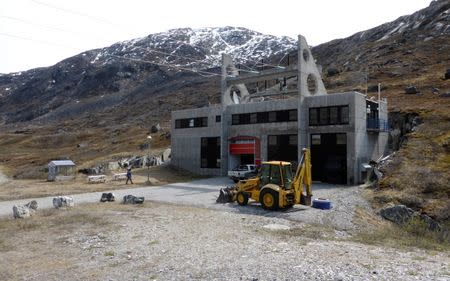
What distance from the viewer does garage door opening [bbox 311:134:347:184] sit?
1594 inches

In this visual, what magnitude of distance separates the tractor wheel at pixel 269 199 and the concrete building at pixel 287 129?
60.5ft

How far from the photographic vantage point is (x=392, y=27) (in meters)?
155

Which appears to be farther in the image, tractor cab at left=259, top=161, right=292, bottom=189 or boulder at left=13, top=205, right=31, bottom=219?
tractor cab at left=259, top=161, right=292, bottom=189

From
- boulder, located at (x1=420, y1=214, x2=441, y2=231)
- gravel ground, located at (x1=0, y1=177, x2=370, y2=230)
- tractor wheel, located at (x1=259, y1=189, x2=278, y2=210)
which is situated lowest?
boulder, located at (x1=420, y1=214, x2=441, y2=231)

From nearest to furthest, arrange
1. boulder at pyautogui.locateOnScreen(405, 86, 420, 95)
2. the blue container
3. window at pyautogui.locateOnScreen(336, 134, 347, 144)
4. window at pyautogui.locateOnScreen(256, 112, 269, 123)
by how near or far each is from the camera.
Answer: the blue container < window at pyautogui.locateOnScreen(336, 134, 347, 144) < window at pyautogui.locateOnScreen(256, 112, 269, 123) < boulder at pyautogui.locateOnScreen(405, 86, 420, 95)

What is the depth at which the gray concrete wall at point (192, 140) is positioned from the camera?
170 feet

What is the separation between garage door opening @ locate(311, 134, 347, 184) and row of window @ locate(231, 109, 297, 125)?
339 cm

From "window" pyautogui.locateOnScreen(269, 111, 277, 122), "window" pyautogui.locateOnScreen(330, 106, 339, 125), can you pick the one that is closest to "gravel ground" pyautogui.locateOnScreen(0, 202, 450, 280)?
"window" pyautogui.locateOnScreen(330, 106, 339, 125)

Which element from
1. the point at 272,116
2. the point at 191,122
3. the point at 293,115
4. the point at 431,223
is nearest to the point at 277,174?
the point at 431,223

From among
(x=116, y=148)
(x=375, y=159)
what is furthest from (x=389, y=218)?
(x=116, y=148)

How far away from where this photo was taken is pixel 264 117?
4669 centimetres

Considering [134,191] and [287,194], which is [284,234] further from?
[134,191]

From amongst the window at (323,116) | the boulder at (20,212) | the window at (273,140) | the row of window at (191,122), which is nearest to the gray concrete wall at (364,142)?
the window at (323,116)

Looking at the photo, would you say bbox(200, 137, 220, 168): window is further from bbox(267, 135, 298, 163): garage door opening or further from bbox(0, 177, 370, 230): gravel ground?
bbox(0, 177, 370, 230): gravel ground
